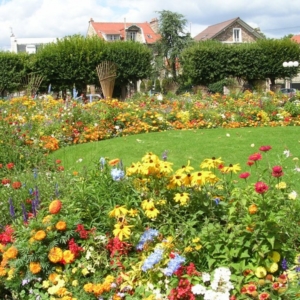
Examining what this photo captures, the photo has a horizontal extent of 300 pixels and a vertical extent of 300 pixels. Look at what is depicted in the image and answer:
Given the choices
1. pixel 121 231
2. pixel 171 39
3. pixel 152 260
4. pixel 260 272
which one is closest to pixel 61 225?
pixel 121 231

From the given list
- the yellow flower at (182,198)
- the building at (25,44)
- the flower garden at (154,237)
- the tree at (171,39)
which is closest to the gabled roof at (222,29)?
the tree at (171,39)

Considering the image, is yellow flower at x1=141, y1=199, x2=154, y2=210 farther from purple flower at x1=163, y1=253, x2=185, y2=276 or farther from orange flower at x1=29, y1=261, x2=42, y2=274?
orange flower at x1=29, y1=261, x2=42, y2=274

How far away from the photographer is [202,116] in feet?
33.4

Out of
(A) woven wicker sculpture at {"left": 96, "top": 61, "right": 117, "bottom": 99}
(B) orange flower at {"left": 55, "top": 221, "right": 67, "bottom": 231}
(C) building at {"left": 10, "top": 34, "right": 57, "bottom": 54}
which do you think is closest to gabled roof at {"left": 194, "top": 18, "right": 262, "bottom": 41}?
(C) building at {"left": 10, "top": 34, "right": 57, "bottom": 54}

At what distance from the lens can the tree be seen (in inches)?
1548

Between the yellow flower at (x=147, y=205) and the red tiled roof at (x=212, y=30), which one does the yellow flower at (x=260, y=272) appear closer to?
the yellow flower at (x=147, y=205)

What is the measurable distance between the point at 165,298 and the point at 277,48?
3061 centimetres

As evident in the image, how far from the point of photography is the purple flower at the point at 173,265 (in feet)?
7.72

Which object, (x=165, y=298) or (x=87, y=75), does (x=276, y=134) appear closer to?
(x=165, y=298)

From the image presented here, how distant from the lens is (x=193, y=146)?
7.53 metres

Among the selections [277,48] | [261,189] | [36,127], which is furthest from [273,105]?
[277,48]

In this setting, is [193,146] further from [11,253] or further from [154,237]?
[11,253]

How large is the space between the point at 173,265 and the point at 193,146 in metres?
5.25

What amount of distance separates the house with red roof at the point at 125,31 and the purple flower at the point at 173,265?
47.6m
